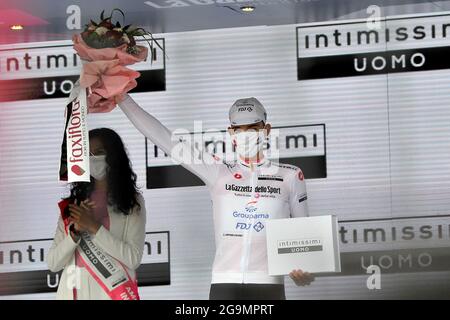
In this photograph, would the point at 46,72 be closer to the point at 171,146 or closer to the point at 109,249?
the point at 171,146

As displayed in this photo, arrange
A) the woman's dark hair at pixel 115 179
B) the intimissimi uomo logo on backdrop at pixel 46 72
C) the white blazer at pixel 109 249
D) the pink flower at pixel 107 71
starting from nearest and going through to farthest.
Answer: the pink flower at pixel 107 71 < the white blazer at pixel 109 249 < the woman's dark hair at pixel 115 179 < the intimissimi uomo logo on backdrop at pixel 46 72

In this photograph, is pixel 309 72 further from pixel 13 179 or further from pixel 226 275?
pixel 13 179

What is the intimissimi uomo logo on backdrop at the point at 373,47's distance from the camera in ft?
24.9

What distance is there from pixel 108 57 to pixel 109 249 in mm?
975

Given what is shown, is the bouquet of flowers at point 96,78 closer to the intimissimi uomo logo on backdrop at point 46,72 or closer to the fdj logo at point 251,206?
the intimissimi uomo logo on backdrop at point 46,72

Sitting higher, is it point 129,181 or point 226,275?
point 129,181

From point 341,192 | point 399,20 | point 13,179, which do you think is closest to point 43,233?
point 13,179

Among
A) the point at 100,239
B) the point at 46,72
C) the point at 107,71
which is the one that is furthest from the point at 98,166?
the point at 46,72

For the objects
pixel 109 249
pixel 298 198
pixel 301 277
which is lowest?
pixel 301 277

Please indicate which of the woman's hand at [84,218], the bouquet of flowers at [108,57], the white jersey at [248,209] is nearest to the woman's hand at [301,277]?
the white jersey at [248,209]

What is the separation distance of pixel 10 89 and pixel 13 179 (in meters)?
0.49

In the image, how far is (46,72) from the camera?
8.11 metres

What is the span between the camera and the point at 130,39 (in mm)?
7609

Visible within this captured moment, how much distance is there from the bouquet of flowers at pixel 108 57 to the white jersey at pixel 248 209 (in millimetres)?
661
